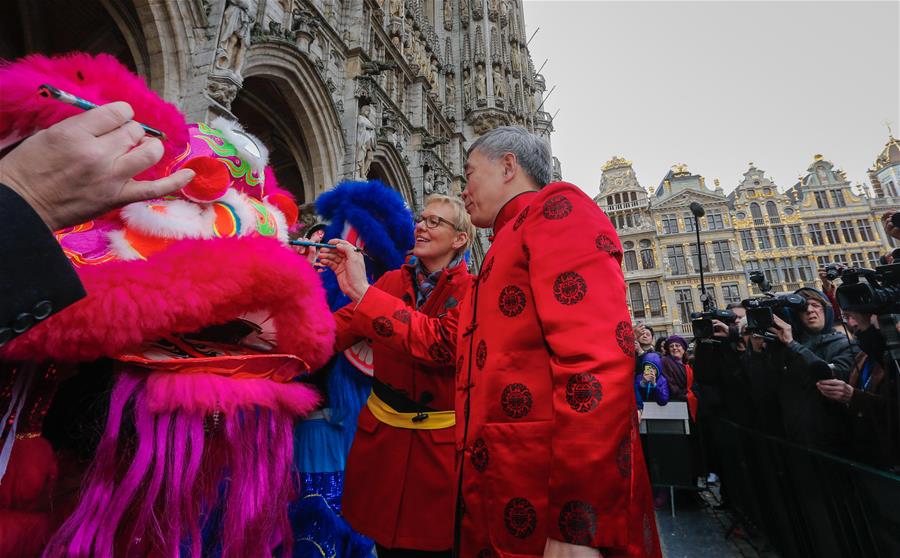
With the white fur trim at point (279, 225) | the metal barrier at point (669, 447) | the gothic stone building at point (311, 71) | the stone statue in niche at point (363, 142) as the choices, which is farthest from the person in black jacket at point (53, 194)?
the stone statue in niche at point (363, 142)

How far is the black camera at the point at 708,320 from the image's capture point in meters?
4.10

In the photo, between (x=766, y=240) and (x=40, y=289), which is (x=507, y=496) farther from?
(x=766, y=240)

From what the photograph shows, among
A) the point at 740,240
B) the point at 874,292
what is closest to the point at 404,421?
the point at 874,292

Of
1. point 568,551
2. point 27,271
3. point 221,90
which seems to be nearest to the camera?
point 27,271

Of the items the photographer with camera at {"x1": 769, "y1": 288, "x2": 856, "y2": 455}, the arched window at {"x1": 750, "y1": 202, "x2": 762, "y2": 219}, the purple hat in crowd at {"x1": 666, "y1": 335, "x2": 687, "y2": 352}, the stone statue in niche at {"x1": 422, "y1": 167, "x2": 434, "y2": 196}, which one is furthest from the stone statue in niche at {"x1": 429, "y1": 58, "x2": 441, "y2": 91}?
the arched window at {"x1": 750, "y1": 202, "x2": 762, "y2": 219}

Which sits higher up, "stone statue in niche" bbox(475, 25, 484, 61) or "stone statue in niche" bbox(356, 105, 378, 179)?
"stone statue in niche" bbox(475, 25, 484, 61)

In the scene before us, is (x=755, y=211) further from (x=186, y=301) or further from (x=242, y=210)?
(x=186, y=301)

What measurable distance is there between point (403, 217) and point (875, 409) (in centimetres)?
292

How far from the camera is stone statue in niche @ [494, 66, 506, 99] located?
20547 mm

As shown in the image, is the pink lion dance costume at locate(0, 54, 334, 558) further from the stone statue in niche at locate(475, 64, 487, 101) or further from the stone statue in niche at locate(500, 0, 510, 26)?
the stone statue in niche at locate(500, 0, 510, 26)

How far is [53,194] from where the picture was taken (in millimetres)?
690

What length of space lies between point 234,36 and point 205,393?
22.8 ft

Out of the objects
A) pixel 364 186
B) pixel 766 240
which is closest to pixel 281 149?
pixel 364 186

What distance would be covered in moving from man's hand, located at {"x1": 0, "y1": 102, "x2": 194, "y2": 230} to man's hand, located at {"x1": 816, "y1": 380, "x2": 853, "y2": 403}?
3.66 meters
